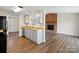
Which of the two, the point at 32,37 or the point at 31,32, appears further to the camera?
the point at 31,32

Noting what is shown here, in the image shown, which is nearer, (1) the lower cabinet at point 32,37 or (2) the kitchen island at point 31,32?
(2) the kitchen island at point 31,32

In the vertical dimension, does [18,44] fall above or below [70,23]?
below

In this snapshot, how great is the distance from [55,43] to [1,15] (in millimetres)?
1396

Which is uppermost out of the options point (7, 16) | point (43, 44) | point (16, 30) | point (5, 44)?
point (7, 16)

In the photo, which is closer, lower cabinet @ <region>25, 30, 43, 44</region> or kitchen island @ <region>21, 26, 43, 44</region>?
kitchen island @ <region>21, 26, 43, 44</region>

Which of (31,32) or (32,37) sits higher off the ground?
(31,32)
